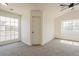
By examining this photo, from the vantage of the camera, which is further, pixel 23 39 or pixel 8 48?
pixel 23 39

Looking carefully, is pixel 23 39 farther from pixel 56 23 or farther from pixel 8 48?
pixel 56 23

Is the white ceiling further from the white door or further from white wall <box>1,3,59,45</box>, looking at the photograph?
the white door

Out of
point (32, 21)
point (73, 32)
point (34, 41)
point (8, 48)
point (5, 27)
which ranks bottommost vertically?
point (8, 48)

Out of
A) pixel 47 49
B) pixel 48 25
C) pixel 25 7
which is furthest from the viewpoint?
pixel 48 25

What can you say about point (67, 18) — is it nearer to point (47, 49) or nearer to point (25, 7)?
point (47, 49)

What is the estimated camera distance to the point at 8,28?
1846mm

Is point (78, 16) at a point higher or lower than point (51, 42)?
higher

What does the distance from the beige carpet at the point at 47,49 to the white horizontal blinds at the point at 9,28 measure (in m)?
0.17

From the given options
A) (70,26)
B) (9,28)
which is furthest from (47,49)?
(9,28)

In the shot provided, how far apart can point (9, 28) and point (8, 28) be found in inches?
1.1

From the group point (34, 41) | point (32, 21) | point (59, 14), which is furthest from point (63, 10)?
point (34, 41)

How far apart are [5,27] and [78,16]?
5.17 feet

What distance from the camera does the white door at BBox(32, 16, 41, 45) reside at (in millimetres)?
1871

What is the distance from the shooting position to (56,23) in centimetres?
201
